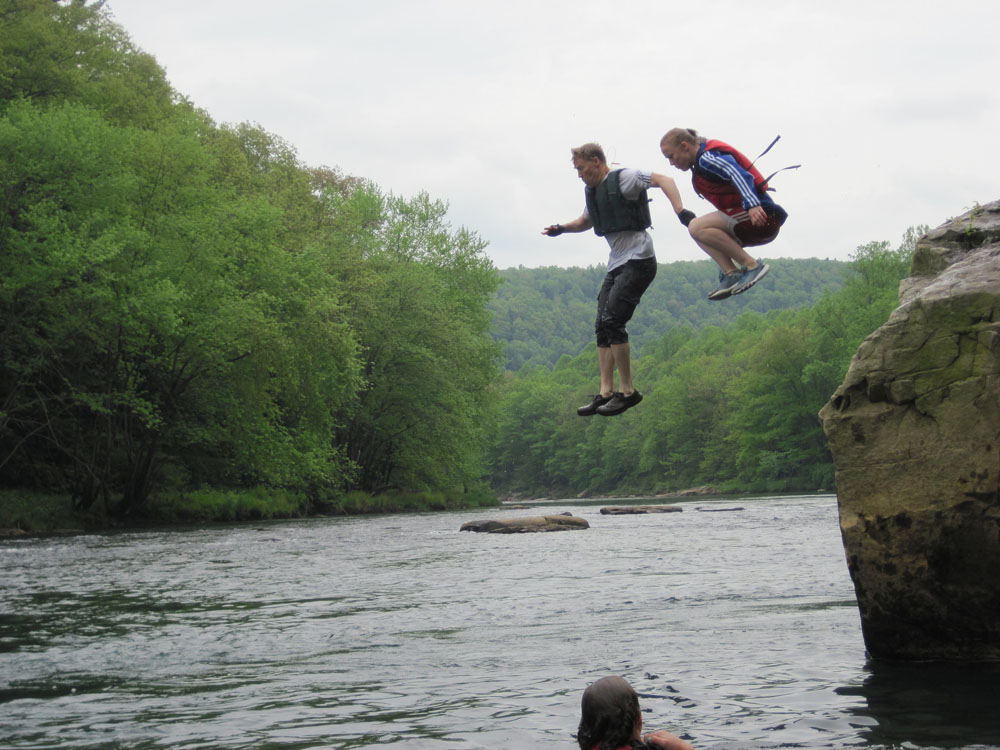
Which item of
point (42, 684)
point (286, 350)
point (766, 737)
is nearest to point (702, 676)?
point (766, 737)

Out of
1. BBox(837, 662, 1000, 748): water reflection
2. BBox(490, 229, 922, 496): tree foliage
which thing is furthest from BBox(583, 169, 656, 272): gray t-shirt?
BBox(490, 229, 922, 496): tree foliage

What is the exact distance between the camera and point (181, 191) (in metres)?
39.8

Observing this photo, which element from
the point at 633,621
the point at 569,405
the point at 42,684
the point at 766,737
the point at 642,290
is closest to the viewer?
the point at 642,290

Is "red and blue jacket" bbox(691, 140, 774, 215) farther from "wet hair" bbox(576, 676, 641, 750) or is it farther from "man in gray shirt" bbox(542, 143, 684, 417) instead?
"wet hair" bbox(576, 676, 641, 750)

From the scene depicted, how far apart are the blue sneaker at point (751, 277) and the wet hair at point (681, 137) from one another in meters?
0.88

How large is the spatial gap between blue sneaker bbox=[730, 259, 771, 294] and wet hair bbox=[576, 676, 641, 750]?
93.1 inches

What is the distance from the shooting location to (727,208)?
6727mm

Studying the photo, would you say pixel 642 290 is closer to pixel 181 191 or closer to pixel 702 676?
pixel 702 676

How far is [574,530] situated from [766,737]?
2661 centimetres

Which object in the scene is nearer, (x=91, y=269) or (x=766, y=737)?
(x=766, y=737)

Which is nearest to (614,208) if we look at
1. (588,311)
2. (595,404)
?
(595,404)

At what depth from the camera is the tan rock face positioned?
9.89m

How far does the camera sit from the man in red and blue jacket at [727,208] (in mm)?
6324

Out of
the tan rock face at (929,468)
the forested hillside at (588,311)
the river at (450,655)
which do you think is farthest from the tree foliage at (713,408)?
the tan rock face at (929,468)
